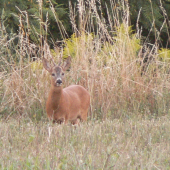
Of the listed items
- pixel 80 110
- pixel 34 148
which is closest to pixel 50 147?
pixel 34 148

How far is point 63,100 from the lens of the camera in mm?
7008

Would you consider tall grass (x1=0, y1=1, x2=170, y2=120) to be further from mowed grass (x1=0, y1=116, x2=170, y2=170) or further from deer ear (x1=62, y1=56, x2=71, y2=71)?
mowed grass (x1=0, y1=116, x2=170, y2=170)

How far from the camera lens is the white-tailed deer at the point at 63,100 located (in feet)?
22.6

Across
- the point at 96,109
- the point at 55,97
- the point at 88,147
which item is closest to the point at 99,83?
the point at 96,109

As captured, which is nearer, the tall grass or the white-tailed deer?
the white-tailed deer

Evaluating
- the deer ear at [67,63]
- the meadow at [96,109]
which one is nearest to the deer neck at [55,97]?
the meadow at [96,109]

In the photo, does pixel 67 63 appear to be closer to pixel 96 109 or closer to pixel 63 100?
pixel 63 100

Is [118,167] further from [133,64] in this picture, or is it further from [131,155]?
[133,64]

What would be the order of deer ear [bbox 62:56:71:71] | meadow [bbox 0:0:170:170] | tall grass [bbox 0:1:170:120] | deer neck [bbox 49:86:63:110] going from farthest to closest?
tall grass [bbox 0:1:170:120]
deer ear [bbox 62:56:71:71]
deer neck [bbox 49:86:63:110]
meadow [bbox 0:0:170:170]

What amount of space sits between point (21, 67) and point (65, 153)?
4.04m

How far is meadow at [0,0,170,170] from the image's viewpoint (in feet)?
16.2

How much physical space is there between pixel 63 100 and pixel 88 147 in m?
2.08

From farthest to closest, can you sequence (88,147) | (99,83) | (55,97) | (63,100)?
(99,83) → (63,100) → (55,97) → (88,147)

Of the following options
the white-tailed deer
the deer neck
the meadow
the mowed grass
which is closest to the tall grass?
the meadow
